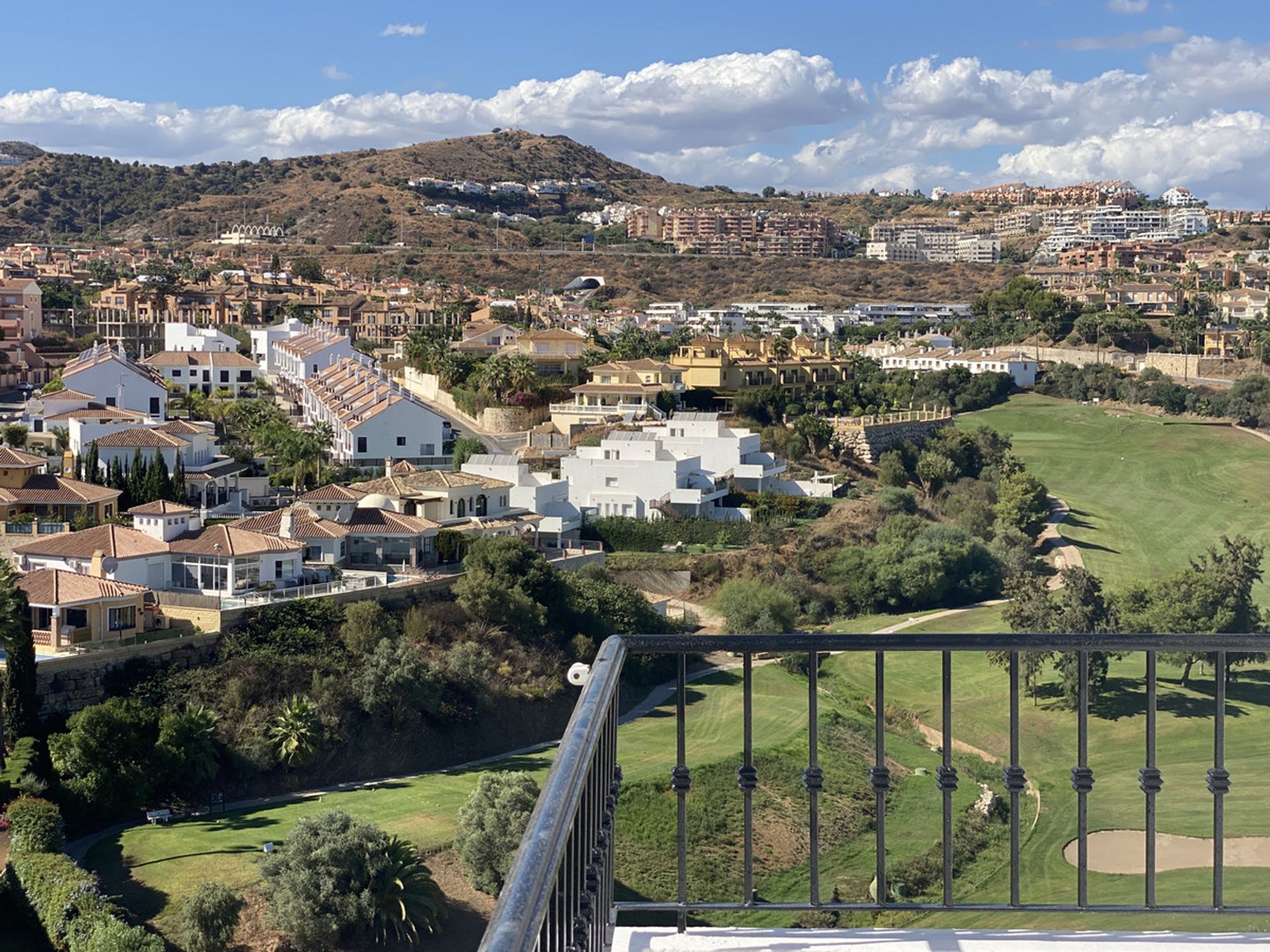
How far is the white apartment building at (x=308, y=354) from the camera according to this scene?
135 feet

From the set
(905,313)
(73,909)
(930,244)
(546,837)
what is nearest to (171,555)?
(73,909)

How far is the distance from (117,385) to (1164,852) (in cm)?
3065

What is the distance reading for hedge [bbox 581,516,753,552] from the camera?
29.9 meters

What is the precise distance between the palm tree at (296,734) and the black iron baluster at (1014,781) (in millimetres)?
17062

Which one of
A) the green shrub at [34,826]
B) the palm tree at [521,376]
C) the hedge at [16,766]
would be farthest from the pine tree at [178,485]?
the palm tree at [521,376]

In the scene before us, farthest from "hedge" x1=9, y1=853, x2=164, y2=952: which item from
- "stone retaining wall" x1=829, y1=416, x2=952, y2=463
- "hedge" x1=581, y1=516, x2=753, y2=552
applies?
"stone retaining wall" x1=829, y1=416, x2=952, y2=463

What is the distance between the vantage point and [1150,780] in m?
2.91

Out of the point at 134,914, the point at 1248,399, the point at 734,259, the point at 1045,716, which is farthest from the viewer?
the point at 734,259

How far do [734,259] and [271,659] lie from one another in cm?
6942

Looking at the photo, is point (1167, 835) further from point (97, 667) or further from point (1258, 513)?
point (1258, 513)

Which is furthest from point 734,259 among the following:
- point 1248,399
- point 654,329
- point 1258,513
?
point 1258,513

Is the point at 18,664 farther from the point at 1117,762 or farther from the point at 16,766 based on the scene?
the point at 1117,762

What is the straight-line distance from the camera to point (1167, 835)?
20.8ft

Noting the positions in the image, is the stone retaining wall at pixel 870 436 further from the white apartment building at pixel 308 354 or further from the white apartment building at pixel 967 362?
the white apartment building at pixel 308 354
